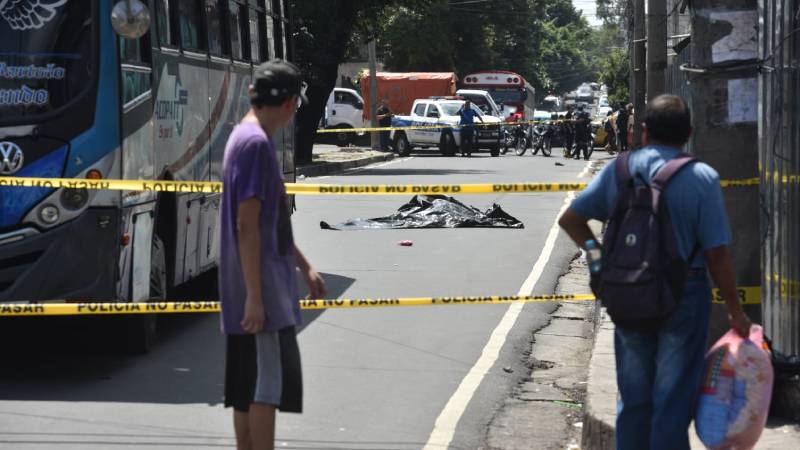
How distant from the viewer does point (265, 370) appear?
221 inches

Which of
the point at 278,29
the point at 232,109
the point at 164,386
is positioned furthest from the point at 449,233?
the point at 164,386

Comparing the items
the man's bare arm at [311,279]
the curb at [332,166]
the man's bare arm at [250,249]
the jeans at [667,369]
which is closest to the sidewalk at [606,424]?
the jeans at [667,369]

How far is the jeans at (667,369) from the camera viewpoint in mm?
5449

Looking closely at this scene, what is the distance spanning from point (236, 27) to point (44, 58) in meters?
3.71

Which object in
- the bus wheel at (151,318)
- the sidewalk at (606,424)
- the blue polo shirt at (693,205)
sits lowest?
the sidewalk at (606,424)

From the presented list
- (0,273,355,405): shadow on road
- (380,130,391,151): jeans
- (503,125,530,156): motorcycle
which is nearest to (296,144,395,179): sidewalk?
(380,130,391,151): jeans

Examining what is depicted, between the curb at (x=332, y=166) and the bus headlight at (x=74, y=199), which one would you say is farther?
the curb at (x=332, y=166)

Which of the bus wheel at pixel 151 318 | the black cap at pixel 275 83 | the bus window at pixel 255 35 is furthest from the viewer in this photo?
the bus window at pixel 255 35

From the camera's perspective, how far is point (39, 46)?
8750mm

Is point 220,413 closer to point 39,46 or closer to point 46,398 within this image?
point 46,398

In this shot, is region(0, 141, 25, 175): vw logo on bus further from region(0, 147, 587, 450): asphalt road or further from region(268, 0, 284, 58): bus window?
region(268, 0, 284, 58): bus window

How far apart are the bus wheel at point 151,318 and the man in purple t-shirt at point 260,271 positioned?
3.99 meters

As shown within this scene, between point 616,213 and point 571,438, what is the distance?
105 inches

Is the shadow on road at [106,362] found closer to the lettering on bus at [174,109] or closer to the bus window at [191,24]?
the lettering on bus at [174,109]
